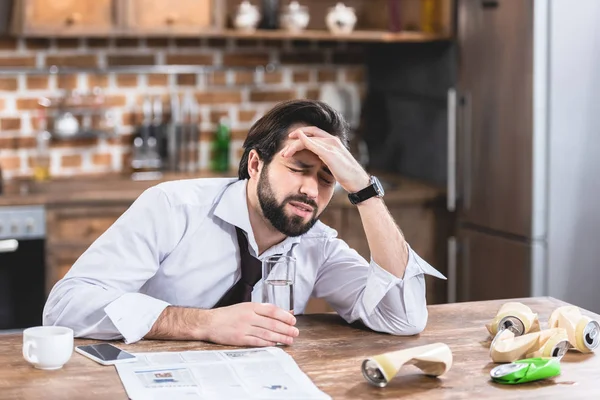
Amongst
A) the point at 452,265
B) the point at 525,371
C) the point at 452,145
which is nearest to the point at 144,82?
the point at 452,145

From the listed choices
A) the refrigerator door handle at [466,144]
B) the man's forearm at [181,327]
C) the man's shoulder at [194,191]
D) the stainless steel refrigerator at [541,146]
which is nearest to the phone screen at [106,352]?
the man's forearm at [181,327]

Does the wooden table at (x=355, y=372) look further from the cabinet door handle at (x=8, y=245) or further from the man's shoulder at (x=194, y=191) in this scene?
the cabinet door handle at (x=8, y=245)

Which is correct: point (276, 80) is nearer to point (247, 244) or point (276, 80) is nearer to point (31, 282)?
point (31, 282)

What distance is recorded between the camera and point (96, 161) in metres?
4.99

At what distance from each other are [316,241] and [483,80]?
6.00 ft

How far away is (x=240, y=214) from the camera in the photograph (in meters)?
2.60

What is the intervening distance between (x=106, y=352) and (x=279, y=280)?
413mm

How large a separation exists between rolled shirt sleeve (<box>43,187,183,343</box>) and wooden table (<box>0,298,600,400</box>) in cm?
5

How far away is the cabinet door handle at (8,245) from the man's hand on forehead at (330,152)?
2.08 m

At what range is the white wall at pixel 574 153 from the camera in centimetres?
400

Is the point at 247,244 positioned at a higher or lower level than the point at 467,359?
higher

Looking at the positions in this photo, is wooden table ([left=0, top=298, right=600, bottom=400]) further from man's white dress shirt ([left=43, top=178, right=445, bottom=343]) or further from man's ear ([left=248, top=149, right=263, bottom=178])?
man's ear ([left=248, top=149, right=263, bottom=178])

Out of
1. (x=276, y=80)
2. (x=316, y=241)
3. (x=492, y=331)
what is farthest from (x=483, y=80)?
(x=492, y=331)

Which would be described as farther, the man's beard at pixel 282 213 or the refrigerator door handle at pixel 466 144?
the refrigerator door handle at pixel 466 144
